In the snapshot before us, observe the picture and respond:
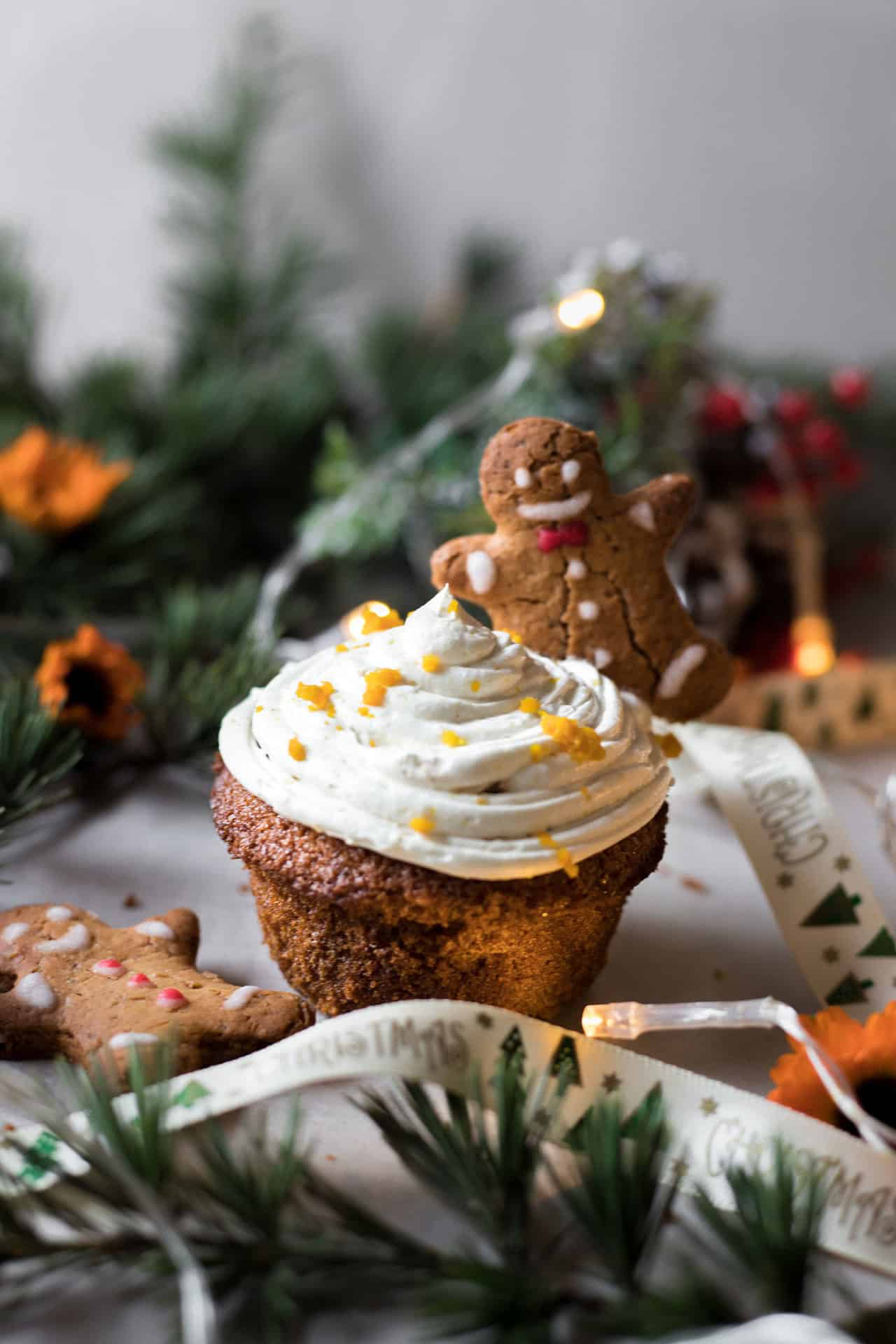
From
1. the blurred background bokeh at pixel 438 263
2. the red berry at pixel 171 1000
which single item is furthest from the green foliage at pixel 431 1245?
the blurred background bokeh at pixel 438 263

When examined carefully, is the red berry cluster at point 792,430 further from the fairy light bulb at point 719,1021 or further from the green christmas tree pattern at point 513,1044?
the green christmas tree pattern at point 513,1044

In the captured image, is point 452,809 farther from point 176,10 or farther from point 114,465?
point 176,10

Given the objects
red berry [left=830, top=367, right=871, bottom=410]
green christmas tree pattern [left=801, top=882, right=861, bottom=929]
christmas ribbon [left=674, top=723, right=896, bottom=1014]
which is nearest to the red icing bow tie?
christmas ribbon [left=674, top=723, right=896, bottom=1014]

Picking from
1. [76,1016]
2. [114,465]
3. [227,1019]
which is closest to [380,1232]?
[227,1019]

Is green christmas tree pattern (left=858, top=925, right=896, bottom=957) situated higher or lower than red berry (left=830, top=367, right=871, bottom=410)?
lower

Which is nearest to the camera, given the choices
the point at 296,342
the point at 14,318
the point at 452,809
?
A: the point at 452,809

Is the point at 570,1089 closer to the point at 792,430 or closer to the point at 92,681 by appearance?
the point at 92,681

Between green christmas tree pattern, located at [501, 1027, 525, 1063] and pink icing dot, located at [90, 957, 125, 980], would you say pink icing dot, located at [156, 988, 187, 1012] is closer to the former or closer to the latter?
pink icing dot, located at [90, 957, 125, 980]
